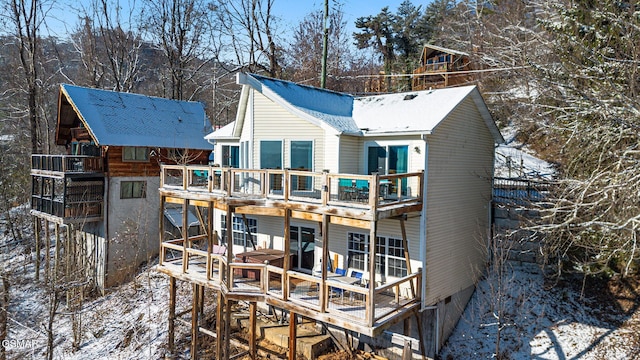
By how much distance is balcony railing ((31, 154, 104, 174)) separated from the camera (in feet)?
68.1

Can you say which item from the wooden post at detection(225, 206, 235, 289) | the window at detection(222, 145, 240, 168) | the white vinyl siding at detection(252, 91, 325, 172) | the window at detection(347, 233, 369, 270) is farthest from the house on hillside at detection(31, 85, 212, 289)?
the window at detection(347, 233, 369, 270)

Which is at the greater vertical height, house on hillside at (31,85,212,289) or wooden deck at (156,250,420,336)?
house on hillside at (31,85,212,289)

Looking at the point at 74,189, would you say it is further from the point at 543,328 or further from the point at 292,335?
the point at 543,328

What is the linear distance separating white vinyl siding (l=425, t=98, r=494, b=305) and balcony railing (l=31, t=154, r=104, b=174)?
17.6 meters

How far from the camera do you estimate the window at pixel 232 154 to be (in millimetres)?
17906

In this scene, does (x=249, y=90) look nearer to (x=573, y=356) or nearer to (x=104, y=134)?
(x=104, y=134)

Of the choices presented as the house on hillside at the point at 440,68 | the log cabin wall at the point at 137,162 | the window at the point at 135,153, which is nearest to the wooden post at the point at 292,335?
the log cabin wall at the point at 137,162

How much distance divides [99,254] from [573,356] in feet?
72.4

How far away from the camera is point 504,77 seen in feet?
89.2

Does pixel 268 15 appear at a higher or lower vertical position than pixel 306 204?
higher

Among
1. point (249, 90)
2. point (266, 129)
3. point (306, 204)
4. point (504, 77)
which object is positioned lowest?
point (306, 204)

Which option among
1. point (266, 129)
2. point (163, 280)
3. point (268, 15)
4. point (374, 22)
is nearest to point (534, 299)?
point (266, 129)

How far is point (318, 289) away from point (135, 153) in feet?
49.6

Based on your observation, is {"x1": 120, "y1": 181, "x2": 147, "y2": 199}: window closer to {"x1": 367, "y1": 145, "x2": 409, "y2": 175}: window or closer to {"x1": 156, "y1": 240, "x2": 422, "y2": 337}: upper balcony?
{"x1": 156, "y1": 240, "x2": 422, "y2": 337}: upper balcony
